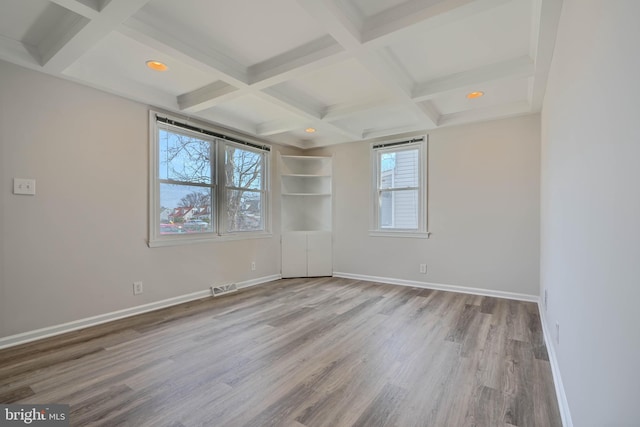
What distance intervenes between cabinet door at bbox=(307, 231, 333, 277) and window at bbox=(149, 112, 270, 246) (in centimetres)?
86

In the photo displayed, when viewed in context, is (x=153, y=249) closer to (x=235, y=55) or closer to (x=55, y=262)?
(x=55, y=262)

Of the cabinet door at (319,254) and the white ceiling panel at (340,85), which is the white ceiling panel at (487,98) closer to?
the white ceiling panel at (340,85)

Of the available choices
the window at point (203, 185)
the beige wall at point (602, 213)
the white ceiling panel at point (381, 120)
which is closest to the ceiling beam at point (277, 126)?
the window at point (203, 185)

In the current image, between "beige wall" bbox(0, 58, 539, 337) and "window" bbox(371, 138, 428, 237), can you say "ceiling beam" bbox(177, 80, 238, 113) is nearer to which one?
"beige wall" bbox(0, 58, 539, 337)

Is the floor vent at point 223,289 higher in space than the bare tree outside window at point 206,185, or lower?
lower

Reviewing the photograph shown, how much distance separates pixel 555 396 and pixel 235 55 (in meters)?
3.30

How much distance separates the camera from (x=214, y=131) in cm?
402

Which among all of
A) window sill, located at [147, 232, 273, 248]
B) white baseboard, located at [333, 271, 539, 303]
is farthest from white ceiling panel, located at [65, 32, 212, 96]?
white baseboard, located at [333, 271, 539, 303]

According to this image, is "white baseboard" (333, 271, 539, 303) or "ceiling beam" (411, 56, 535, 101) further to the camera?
"white baseboard" (333, 271, 539, 303)

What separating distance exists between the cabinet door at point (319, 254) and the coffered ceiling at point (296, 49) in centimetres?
231

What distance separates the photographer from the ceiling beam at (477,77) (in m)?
2.52

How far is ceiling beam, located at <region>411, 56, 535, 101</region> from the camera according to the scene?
8.26ft

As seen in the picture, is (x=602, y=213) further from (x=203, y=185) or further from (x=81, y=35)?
(x=203, y=185)

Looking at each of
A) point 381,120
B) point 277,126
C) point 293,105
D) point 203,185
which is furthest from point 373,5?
point 203,185
